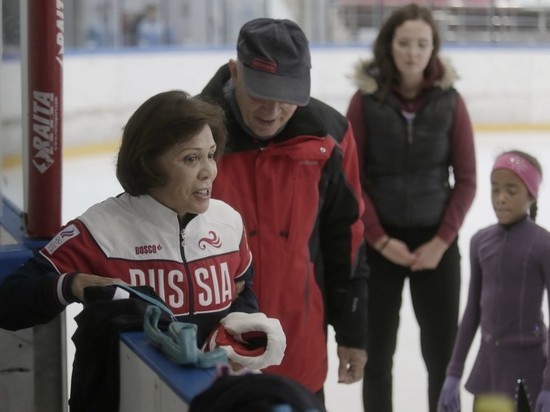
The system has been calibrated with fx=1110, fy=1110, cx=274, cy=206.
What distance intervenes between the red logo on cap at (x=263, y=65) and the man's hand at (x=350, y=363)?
2.14ft

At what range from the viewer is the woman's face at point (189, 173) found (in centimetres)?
165

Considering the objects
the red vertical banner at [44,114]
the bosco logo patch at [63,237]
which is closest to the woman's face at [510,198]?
the red vertical banner at [44,114]

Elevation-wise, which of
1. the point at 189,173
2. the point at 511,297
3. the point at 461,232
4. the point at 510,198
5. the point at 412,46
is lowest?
the point at 461,232

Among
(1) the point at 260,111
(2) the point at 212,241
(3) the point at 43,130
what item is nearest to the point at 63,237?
(2) the point at 212,241

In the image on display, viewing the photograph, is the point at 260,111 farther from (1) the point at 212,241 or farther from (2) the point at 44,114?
(2) the point at 44,114

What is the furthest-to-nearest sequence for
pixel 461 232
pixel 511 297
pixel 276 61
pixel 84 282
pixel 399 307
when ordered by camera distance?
pixel 461 232 → pixel 399 307 → pixel 511 297 → pixel 276 61 → pixel 84 282

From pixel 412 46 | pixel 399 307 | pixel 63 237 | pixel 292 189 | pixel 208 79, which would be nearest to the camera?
pixel 63 237

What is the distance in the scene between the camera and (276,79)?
1922 mm

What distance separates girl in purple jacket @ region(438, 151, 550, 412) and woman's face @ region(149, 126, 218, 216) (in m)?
1.14

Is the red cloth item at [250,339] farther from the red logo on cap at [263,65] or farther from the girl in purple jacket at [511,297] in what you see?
the girl in purple jacket at [511,297]

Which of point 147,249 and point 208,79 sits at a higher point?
point 147,249

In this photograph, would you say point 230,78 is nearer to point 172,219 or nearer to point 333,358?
point 172,219

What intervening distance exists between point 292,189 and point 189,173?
0.47 metres

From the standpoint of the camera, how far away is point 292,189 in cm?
209
